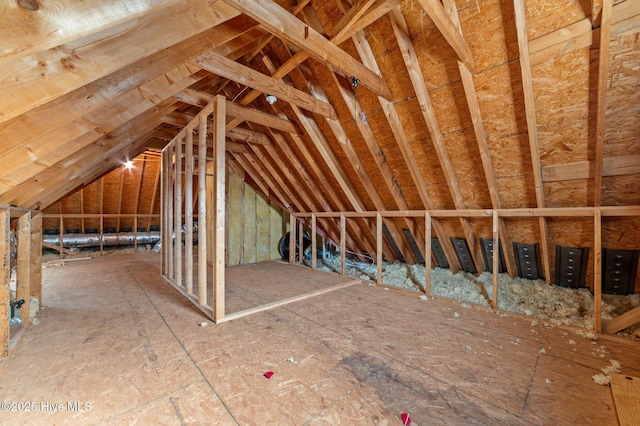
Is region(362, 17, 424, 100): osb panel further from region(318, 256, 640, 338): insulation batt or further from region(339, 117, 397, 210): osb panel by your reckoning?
region(318, 256, 640, 338): insulation batt

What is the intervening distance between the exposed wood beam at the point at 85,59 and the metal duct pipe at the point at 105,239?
9.01 m

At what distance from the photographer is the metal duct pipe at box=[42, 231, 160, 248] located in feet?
24.1

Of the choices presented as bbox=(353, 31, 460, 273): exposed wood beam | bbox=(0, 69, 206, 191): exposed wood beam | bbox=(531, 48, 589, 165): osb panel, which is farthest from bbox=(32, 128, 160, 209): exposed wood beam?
bbox=(531, 48, 589, 165): osb panel

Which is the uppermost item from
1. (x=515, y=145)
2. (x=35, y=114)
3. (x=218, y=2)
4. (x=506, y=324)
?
(x=218, y=2)

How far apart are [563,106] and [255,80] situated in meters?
2.92

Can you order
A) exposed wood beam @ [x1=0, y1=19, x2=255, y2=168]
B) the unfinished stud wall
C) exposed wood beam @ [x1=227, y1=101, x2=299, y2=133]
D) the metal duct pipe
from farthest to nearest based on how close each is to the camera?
the metal duct pipe < the unfinished stud wall < exposed wood beam @ [x1=227, y1=101, x2=299, y2=133] < exposed wood beam @ [x1=0, y1=19, x2=255, y2=168]

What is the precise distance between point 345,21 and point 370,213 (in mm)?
2754

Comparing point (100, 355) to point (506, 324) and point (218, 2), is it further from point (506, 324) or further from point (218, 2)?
point (506, 324)

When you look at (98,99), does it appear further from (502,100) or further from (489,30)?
(502,100)

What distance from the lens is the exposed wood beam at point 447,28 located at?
66.8 inches

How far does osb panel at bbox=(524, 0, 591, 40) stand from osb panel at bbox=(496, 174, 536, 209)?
1348mm

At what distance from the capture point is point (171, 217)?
4.06m

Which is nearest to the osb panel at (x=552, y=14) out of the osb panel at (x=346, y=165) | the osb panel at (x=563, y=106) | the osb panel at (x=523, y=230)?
the osb panel at (x=563, y=106)

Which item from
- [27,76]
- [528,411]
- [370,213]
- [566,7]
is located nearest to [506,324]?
[528,411]
